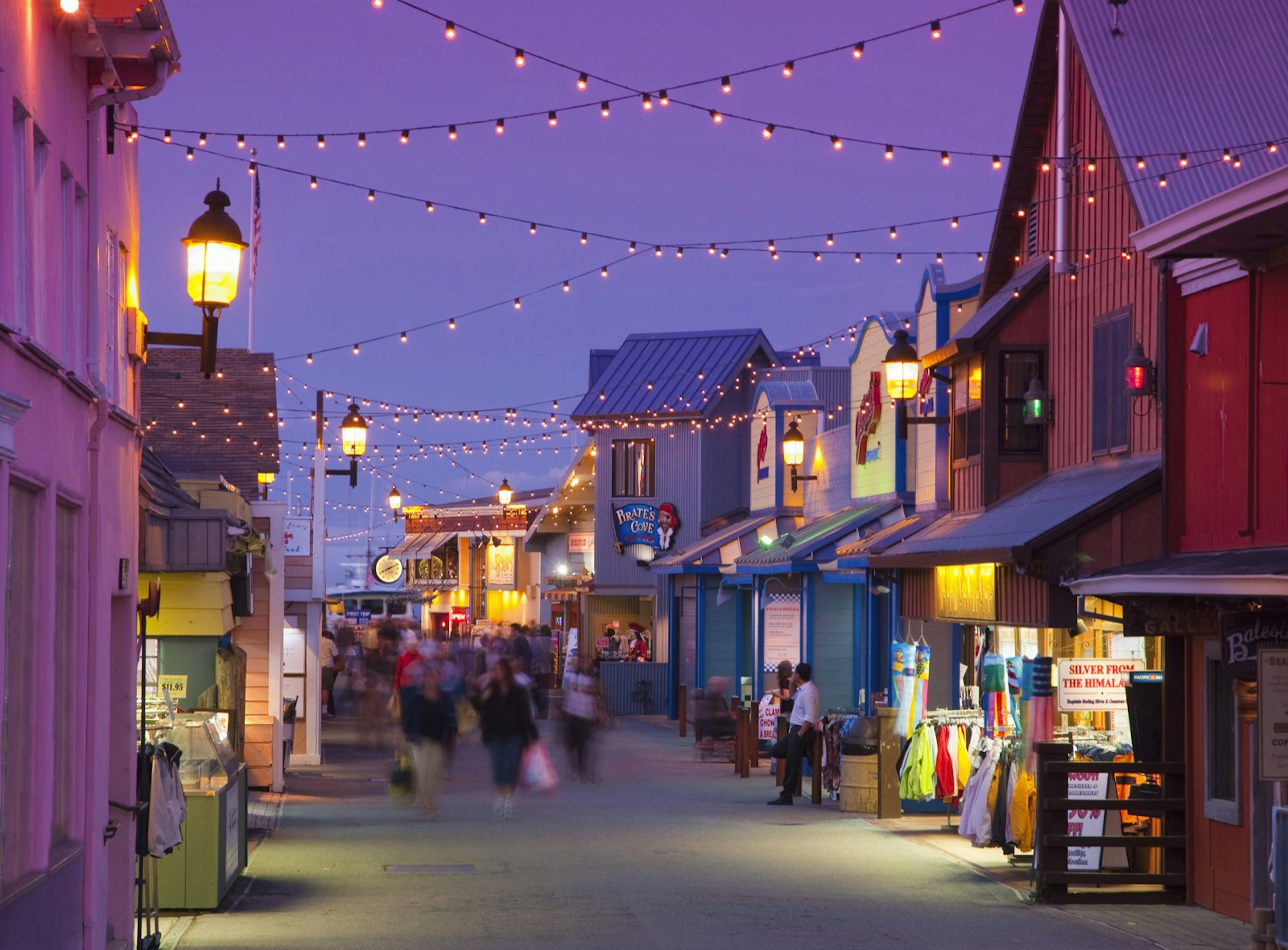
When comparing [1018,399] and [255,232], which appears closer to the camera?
[1018,399]

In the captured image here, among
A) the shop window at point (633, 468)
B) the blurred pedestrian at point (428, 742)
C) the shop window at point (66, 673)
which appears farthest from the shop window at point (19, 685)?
the shop window at point (633, 468)

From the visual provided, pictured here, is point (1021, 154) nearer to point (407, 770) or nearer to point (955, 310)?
point (955, 310)

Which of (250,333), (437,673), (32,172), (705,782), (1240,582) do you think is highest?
(250,333)

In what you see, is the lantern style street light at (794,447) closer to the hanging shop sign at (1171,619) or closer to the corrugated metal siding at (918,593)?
the corrugated metal siding at (918,593)

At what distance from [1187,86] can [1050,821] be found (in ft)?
26.3

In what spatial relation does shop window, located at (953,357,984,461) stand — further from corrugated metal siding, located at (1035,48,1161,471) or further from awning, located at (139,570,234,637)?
awning, located at (139,570,234,637)

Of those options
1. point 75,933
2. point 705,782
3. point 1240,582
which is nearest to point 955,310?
point 705,782

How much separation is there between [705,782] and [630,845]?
7.67 metres

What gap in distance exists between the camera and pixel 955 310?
77.6 feet

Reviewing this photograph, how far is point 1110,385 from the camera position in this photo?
1756 centimetres

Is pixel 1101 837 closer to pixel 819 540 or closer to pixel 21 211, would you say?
pixel 21 211

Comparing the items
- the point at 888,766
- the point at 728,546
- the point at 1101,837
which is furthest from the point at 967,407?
the point at 728,546

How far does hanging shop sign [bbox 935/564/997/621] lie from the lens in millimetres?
18578

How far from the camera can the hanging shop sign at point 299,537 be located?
2802 centimetres
